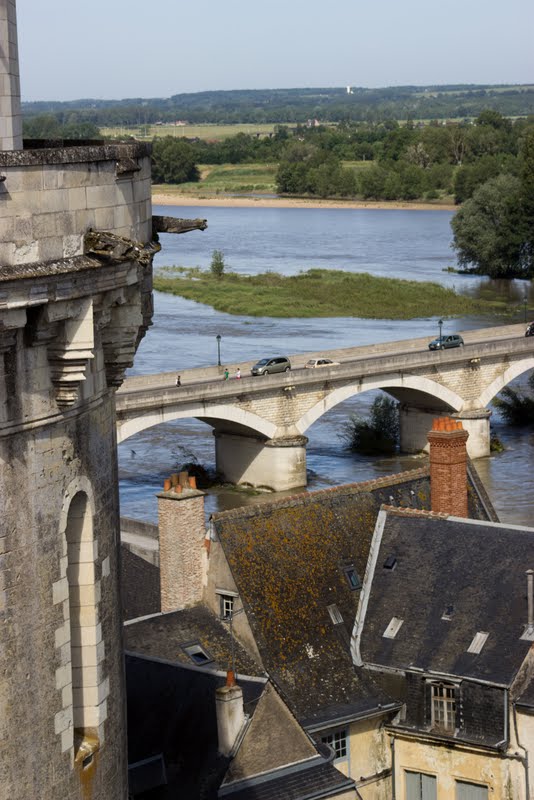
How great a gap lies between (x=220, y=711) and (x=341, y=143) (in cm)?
18655

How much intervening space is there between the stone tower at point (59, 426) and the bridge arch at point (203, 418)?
131 ft

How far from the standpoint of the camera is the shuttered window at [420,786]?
66.1 ft

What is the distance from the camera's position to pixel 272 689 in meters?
17.9

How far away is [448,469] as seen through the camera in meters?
24.8

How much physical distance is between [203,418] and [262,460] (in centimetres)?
248

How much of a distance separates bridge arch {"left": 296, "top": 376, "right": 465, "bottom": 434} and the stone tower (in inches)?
1786

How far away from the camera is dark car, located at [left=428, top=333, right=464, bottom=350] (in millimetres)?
Result: 60412

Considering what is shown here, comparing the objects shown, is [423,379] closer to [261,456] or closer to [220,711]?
[261,456]

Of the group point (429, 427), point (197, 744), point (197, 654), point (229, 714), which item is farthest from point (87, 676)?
point (429, 427)

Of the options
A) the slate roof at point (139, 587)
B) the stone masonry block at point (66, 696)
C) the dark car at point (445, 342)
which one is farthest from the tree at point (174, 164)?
the stone masonry block at point (66, 696)

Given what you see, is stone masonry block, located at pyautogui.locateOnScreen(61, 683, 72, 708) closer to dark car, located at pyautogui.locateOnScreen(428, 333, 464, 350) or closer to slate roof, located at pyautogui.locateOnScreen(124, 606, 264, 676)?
slate roof, located at pyautogui.locateOnScreen(124, 606, 264, 676)

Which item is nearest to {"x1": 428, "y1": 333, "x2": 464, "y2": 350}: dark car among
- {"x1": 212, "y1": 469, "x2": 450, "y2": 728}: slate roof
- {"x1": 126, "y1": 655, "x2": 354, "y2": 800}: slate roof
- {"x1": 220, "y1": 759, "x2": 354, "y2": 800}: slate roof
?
{"x1": 212, "y1": 469, "x2": 450, "y2": 728}: slate roof

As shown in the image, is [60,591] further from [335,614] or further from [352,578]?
[352,578]

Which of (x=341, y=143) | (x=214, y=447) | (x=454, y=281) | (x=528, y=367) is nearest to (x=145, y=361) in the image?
(x=214, y=447)
